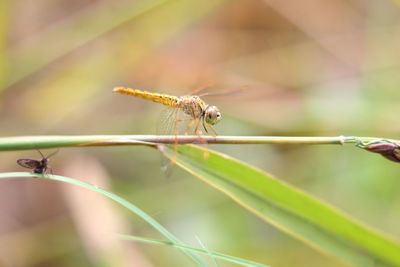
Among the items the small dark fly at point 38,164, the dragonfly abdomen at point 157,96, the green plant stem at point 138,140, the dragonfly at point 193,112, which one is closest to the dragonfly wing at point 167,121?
the dragonfly at point 193,112

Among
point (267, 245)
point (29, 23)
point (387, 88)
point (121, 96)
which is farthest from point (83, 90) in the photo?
point (387, 88)

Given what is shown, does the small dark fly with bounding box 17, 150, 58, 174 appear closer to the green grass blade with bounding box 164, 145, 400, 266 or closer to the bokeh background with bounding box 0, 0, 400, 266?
the green grass blade with bounding box 164, 145, 400, 266

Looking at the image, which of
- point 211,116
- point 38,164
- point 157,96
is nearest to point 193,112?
point 211,116

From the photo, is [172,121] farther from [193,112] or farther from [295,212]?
[295,212]

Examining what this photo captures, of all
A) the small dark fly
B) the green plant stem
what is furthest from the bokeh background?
the green plant stem

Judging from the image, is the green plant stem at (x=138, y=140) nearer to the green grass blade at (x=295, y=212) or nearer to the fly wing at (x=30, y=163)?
the green grass blade at (x=295, y=212)

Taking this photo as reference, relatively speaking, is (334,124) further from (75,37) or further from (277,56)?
(75,37)
